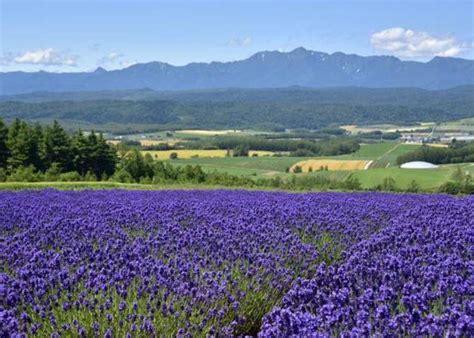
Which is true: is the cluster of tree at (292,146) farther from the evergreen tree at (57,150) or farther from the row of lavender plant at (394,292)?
the row of lavender plant at (394,292)

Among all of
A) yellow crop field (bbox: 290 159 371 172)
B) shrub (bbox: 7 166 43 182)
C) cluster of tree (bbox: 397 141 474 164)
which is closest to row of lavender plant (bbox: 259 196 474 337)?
shrub (bbox: 7 166 43 182)

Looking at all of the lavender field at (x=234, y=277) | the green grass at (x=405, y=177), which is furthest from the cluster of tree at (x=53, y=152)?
the lavender field at (x=234, y=277)

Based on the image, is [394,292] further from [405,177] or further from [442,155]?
[442,155]

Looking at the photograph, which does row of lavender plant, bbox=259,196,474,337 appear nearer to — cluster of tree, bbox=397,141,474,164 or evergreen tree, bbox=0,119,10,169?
evergreen tree, bbox=0,119,10,169

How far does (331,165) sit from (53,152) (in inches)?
1502

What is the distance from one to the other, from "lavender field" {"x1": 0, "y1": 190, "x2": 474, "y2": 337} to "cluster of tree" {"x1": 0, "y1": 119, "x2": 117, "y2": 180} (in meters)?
27.3

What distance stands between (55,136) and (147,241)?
3039cm

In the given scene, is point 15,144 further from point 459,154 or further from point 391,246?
point 459,154

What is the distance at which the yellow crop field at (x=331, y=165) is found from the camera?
213 feet

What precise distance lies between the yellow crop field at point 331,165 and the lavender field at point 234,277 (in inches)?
2222

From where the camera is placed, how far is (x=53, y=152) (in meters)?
35.2

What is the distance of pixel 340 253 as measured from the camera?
7.19 m

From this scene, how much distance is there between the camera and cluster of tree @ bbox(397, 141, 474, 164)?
67.9 metres

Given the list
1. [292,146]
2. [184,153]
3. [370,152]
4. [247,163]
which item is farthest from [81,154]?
[292,146]
